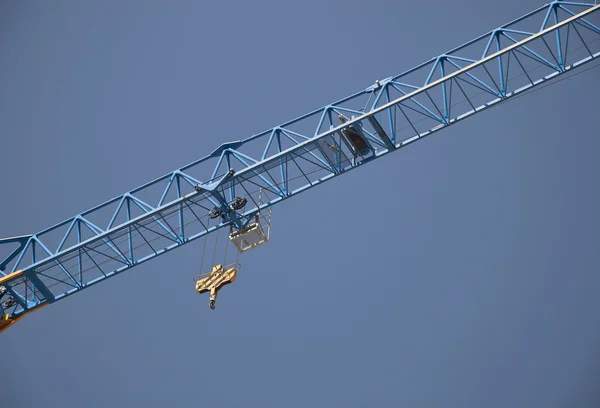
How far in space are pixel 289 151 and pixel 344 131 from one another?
9.99 ft

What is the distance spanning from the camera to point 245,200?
47625 millimetres

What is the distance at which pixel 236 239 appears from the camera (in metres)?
48.4

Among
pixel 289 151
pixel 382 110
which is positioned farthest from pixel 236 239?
pixel 382 110

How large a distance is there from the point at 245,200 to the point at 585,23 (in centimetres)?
2033

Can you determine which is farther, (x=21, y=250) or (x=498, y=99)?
(x=21, y=250)

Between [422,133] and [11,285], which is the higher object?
[11,285]

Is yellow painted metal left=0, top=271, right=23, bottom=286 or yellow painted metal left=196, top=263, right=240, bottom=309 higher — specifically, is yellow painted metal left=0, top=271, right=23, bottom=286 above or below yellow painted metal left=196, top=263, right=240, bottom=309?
above

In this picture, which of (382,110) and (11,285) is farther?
(11,285)

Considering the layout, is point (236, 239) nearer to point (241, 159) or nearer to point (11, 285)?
point (241, 159)

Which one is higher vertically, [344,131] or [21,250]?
[21,250]

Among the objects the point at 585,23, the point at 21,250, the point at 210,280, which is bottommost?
the point at 210,280

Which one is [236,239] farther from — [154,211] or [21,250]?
[21,250]

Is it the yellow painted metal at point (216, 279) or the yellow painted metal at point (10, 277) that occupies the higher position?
the yellow painted metal at point (10, 277)

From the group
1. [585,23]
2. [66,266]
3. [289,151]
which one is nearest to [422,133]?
[289,151]
